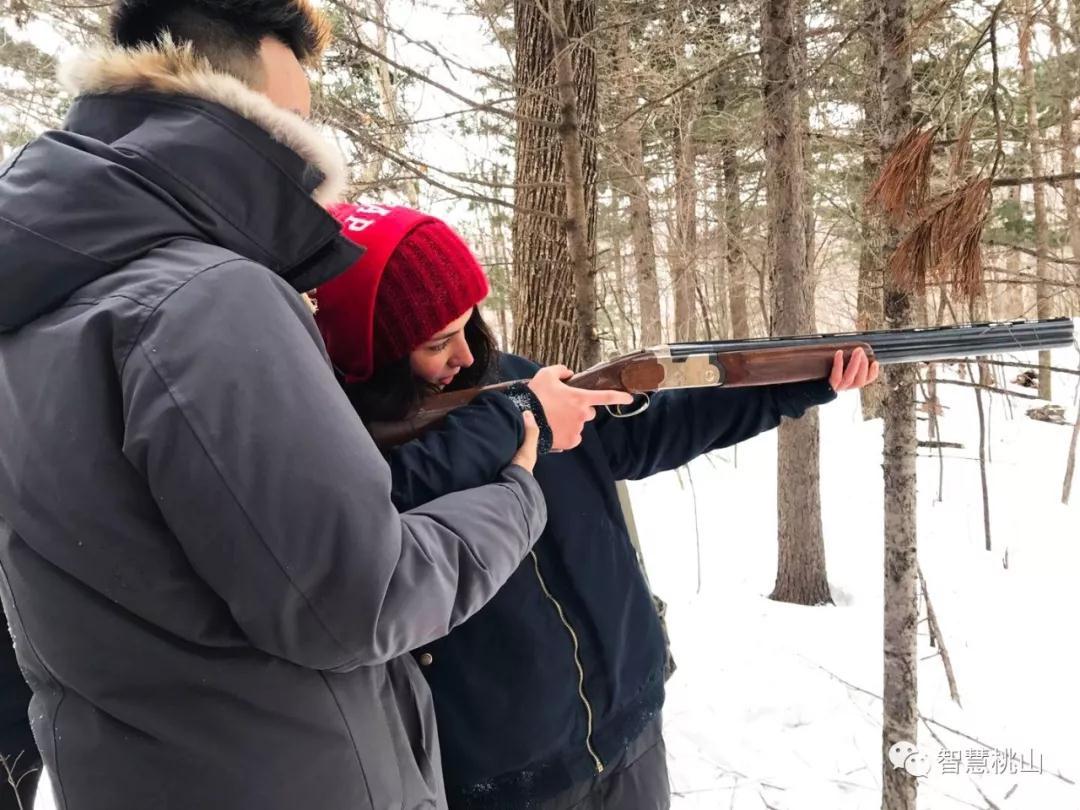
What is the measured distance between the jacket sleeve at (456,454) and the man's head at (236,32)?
615 mm

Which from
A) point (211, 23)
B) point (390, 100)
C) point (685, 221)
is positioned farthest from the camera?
point (685, 221)

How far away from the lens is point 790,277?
5.23 metres

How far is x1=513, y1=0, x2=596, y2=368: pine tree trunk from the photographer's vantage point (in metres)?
3.63

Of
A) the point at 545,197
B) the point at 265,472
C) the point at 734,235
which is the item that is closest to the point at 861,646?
the point at 545,197

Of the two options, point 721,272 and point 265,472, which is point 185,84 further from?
point 721,272

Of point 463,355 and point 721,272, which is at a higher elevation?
point 721,272

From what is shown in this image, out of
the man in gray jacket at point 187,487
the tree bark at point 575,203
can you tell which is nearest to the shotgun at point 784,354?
the man in gray jacket at point 187,487

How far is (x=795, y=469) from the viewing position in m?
6.00

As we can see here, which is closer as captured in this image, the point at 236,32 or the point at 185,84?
the point at 185,84

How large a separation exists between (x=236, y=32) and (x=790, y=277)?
4.76 metres

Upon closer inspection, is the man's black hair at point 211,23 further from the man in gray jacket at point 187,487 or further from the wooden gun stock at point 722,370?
the wooden gun stock at point 722,370

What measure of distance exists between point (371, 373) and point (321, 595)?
0.83 meters

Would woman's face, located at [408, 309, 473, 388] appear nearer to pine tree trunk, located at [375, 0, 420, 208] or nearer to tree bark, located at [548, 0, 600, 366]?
tree bark, located at [548, 0, 600, 366]

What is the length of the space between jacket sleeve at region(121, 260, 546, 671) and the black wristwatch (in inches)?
24.6
